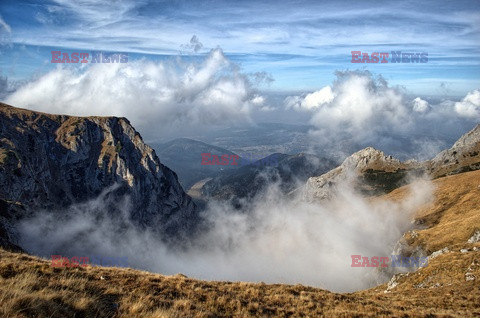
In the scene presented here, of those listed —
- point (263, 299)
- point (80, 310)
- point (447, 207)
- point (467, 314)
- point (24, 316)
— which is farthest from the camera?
point (447, 207)

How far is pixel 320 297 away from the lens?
25.2 metres

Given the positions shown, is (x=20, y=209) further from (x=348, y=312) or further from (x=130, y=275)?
(x=348, y=312)

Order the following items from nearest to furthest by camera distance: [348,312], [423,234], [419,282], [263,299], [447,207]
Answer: [348,312], [263,299], [419,282], [423,234], [447,207]

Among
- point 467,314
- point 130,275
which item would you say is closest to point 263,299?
point 130,275

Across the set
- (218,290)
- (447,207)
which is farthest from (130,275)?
(447,207)

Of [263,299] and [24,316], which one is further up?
[24,316]

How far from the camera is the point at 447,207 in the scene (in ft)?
581

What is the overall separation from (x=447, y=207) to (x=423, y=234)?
82385mm

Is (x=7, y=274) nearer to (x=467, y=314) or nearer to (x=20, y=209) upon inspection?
(x=467, y=314)

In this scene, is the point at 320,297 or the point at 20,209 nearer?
the point at 320,297

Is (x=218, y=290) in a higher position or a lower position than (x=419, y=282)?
higher

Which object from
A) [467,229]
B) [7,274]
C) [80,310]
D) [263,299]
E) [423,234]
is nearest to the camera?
[80,310]

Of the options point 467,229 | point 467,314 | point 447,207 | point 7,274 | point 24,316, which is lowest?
point 447,207

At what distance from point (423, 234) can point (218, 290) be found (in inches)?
4904
